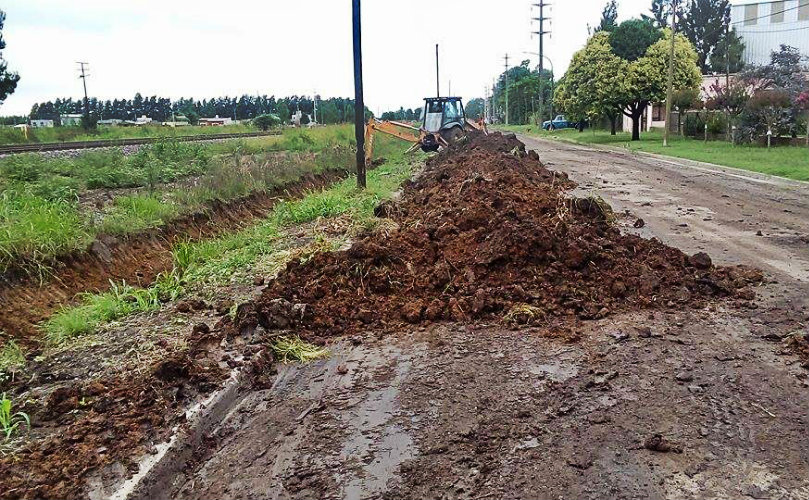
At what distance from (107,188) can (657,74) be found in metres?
31.9

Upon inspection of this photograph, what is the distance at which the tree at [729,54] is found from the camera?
5613cm

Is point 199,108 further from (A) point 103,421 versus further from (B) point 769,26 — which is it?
(A) point 103,421

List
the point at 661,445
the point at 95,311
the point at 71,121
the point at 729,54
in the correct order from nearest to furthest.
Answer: the point at 661,445
the point at 95,311
the point at 71,121
the point at 729,54

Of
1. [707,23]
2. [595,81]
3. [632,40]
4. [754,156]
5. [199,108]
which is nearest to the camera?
[754,156]

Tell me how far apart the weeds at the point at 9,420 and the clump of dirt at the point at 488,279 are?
73.9 inches

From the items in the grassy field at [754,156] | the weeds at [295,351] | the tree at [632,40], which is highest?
the tree at [632,40]

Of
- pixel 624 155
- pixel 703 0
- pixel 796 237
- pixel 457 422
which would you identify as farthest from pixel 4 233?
pixel 703 0

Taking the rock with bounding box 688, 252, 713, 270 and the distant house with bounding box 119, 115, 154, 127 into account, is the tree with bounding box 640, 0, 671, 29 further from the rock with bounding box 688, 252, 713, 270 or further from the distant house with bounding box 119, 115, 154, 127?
the rock with bounding box 688, 252, 713, 270

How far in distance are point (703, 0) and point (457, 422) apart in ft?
279

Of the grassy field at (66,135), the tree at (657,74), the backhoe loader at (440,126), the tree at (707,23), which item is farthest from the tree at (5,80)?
the tree at (707,23)

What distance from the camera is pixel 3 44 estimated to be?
1204 inches

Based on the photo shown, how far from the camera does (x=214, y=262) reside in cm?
851

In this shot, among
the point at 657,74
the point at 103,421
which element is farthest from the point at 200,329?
the point at 657,74

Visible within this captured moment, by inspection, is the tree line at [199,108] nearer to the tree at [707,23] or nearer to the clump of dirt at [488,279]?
the tree at [707,23]
